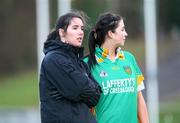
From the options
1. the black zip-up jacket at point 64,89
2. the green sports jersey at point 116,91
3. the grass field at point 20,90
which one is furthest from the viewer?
the grass field at point 20,90

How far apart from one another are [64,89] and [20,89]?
27731 millimetres

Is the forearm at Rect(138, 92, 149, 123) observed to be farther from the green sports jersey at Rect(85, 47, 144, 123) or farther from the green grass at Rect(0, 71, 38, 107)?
the green grass at Rect(0, 71, 38, 107)

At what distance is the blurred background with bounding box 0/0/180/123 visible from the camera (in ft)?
63.4

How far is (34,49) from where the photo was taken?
123 feet

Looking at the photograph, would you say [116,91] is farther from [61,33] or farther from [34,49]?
[34,49]

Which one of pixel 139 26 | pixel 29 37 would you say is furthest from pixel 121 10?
pixel 29 37

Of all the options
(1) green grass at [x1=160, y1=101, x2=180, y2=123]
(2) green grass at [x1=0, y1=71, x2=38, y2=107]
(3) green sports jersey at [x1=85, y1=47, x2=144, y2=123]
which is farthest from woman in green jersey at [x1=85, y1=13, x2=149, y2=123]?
(2) green grass at [x1=0, y1=71, x2=38, y2=107]

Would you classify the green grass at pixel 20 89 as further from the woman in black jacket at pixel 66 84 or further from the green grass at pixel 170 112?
the woman in black jacket at pixel 66 84

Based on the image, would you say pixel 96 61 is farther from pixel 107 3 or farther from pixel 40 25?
pixel 107 3

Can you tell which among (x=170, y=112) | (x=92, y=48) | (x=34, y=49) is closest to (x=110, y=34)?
(x=92, y=48)

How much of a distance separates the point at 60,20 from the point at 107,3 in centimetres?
1450

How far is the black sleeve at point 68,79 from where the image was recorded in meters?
5.73

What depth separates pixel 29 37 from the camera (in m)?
38.7

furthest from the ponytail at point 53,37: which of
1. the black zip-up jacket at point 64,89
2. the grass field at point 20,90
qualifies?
the grass field at point 20,90
